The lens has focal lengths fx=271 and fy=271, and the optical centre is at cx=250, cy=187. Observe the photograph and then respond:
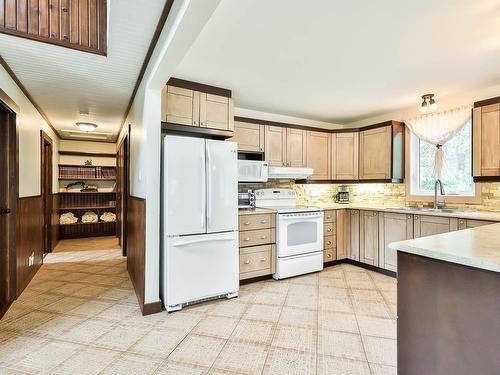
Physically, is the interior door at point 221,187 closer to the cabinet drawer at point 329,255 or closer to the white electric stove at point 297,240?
the white electric stove at point 297,240

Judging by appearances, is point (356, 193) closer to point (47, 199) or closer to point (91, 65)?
point (91, 65)

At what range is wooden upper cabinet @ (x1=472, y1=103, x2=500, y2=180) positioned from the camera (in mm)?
2863

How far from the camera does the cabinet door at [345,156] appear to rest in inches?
175

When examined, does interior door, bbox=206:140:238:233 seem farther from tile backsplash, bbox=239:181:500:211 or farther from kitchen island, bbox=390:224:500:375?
kitchen island, bbox=390:224:500:375

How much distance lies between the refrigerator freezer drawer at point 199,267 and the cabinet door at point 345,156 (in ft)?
7.86

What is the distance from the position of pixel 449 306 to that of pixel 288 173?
2.80 meters

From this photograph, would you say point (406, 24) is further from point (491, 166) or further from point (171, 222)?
point (171, 222)

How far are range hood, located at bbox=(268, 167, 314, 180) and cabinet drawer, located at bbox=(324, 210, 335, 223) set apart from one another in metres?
0.63

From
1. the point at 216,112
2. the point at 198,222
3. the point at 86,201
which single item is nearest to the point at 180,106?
the point at 216,112

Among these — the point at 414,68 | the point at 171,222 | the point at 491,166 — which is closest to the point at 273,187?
the point at 171,222

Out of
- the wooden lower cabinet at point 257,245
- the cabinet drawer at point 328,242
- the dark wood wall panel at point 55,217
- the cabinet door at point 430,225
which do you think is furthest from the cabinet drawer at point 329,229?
the dark wood wall panel at point 55,217

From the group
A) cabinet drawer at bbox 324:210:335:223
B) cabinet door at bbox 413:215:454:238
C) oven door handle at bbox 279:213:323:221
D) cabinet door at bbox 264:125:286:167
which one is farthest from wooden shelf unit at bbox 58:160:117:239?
cabinet door at bbox 413:215:454:238

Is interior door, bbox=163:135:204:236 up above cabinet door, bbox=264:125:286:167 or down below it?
below

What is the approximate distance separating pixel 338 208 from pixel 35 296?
3939 mm
